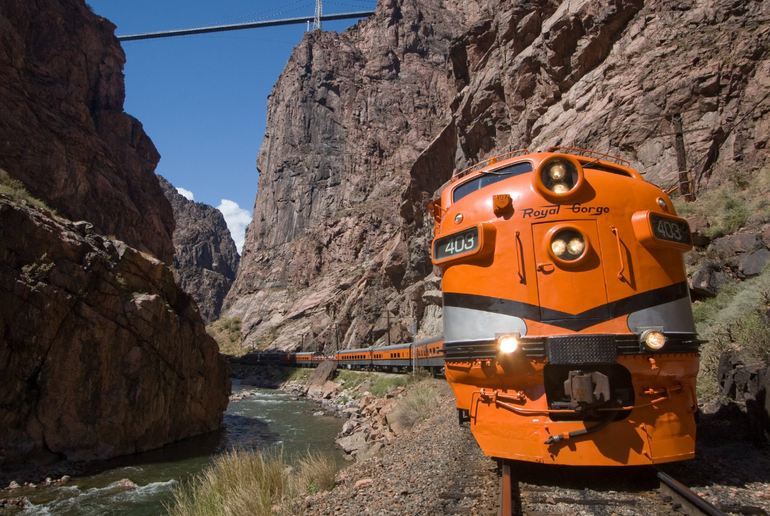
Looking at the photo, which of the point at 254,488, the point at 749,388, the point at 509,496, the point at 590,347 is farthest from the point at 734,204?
the point at 254,488

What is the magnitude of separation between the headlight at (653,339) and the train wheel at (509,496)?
6.01 feet

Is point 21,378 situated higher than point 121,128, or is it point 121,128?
point 121,128

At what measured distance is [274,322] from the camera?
266 feet

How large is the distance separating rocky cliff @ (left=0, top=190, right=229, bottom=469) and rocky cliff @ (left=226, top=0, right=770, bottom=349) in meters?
10.8

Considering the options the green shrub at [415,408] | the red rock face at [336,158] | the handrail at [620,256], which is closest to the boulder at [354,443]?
the green shrub at [415,408]

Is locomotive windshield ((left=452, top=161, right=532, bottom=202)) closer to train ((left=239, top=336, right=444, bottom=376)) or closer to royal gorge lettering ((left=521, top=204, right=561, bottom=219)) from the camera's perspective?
royal gorge lettering ((left=521, top=204, right=561, bottom=219))

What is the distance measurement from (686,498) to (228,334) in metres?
89.5

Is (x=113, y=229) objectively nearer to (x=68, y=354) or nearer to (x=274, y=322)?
(x=68, y=354)

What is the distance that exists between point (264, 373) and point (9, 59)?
3837 cm

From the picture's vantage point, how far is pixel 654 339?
14.1 ft

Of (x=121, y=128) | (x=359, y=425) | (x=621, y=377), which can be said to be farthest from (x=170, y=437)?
(x=121, y=128)

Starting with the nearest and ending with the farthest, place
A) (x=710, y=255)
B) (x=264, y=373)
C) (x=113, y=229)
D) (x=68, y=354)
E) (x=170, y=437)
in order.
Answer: (x=710, y=255)
(x=68, y=354)
(x=170, y=437)
(x=113, y=229)
(x=264, y=373)

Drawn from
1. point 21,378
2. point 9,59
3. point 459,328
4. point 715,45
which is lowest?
point 21,378

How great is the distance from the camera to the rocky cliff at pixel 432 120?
2064 centimetres
